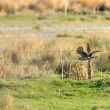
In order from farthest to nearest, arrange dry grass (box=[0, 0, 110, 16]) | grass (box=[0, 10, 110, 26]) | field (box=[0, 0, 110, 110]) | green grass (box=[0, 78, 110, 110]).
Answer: dry grass (box=[0, 0, 110, 16])
grass (box=[0, 10, 110, 26])
field (box=[0, 0, 110, 110])
green grass (box=[0, 78, 110, 110])

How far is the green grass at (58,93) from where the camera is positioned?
1833cm

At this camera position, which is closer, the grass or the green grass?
the green grass

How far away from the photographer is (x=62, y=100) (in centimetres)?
1928

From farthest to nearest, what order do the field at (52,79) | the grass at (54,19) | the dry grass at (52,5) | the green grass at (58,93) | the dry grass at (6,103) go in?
1. the dry grass at (52,5)
2. the grass at (54,19)
3. the field at (52,79)
4. the green grass at (58,93)
5. the dry grass at (6,103)

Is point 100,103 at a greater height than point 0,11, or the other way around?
point 0,11

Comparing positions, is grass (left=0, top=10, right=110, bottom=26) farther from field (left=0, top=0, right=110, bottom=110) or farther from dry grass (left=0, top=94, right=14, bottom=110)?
dry grass (left=0, top=94, right=14, bottom=110)

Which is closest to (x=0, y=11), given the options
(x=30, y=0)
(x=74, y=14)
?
(x=74, y=14)

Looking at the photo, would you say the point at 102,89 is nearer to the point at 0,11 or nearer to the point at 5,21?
the point at 5,21

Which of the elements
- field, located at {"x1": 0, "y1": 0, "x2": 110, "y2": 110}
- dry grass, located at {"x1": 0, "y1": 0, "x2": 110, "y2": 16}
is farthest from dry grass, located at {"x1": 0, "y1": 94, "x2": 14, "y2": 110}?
dry grass, located at {"x1": 0, "y1": 0, "x2": 110, "y2": 16}

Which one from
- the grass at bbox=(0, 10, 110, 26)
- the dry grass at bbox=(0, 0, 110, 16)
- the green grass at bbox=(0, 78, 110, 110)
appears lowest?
the green grass at bbox=(0, 78, 110, 110)

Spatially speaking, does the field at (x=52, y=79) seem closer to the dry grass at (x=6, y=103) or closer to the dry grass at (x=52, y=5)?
the dry grass at (x=6, y=103)

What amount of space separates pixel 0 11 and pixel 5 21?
933 cm

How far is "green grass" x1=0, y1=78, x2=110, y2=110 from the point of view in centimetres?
1833

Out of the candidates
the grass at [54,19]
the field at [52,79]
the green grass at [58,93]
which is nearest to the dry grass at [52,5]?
the grass at [54,19]
